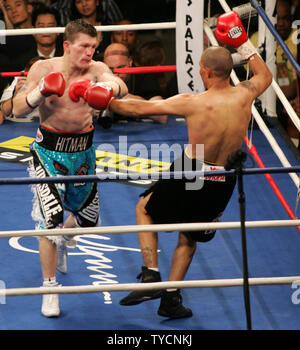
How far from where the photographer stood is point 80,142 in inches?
144

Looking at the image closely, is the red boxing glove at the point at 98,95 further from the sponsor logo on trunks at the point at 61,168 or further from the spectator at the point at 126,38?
the spectator at the point at 126,38

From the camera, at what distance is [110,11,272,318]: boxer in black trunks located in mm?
3369

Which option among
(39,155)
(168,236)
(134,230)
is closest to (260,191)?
(168,236)

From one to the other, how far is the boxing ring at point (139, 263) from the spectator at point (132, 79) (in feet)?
2.35

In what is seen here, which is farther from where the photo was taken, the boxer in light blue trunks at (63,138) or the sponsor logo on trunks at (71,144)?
the sponsor logo on trunks at (71,144)

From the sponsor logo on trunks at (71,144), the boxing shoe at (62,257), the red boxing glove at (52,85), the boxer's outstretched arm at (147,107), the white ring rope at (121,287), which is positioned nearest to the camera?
the white ring rope at (121,287)

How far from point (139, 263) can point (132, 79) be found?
2486mm

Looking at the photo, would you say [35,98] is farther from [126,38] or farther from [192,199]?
[126,38]

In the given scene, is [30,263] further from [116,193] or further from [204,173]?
[204,173]

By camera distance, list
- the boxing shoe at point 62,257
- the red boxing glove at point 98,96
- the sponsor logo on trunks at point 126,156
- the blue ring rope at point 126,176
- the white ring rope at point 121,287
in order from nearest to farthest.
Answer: the blue ring rope at point 126,176
the white ring rope at point 121,287
the red boxing glove at point 98,96
the boxing shoe at point 62,257
the sponsor logo on trunks at point 126,156

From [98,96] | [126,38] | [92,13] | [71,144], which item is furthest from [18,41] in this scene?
[98,96]

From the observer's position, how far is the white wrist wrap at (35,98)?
10.8 feet

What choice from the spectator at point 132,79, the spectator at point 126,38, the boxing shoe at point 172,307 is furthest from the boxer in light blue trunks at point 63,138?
the spectator at point 126,38

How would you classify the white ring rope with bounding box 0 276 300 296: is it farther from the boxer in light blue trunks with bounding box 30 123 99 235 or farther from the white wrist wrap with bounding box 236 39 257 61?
the white wrist wrap with bounding box 236 39 257 61
